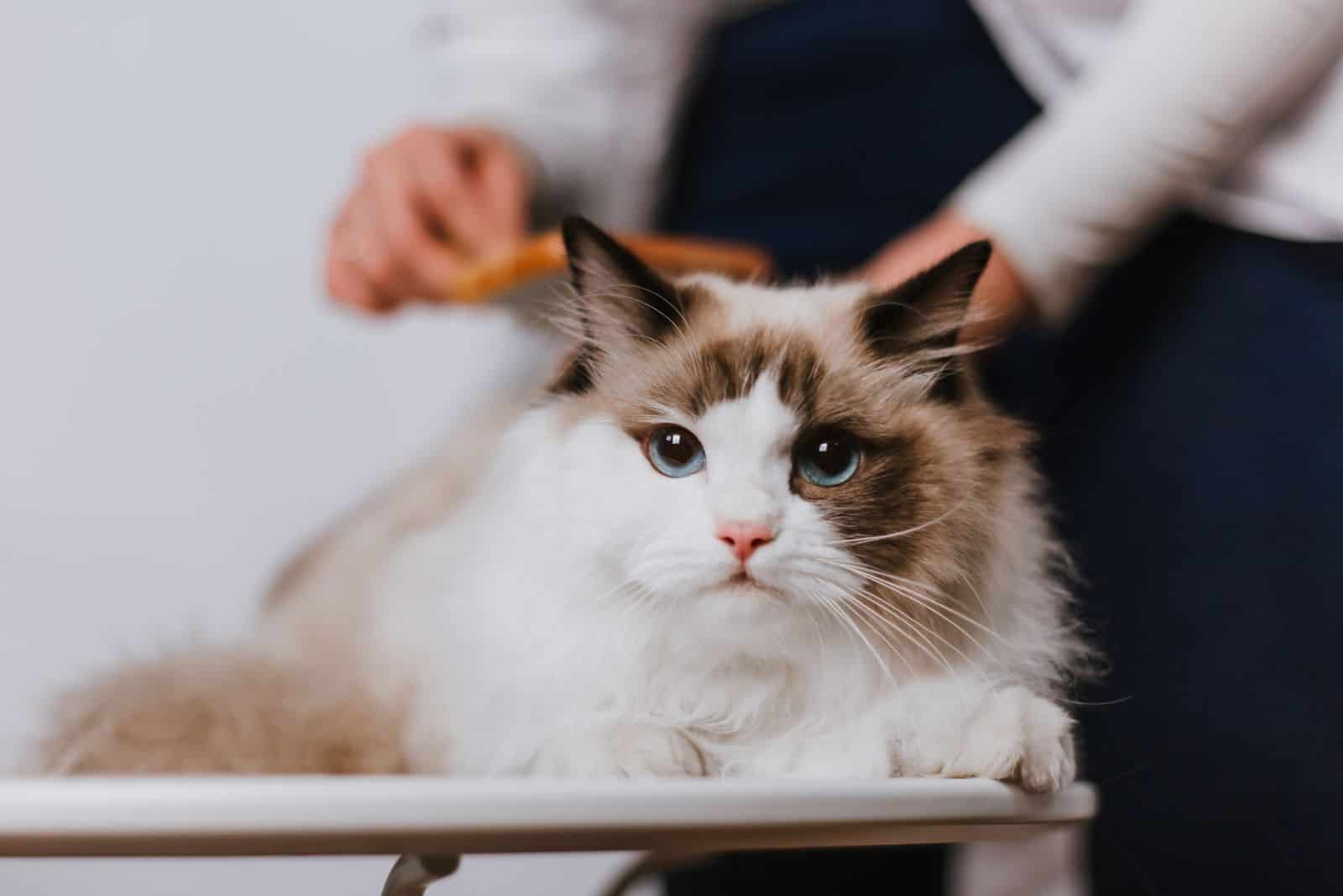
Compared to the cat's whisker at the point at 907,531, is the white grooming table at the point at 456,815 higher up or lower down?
lower down

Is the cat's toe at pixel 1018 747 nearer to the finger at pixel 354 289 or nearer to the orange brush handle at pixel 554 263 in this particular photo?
the orange brush handle at pixel 554 263

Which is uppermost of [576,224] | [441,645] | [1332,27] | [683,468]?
[1332,27]

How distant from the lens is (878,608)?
0.72 m

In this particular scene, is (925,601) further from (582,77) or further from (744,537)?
(582,77)

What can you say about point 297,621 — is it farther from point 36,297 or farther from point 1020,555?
point 36,297

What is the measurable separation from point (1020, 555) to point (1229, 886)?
0.51 m

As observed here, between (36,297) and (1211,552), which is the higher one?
(36,297)

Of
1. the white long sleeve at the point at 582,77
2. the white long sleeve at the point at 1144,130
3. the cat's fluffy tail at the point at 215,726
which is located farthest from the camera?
the white long sleeve at the point at 582,77

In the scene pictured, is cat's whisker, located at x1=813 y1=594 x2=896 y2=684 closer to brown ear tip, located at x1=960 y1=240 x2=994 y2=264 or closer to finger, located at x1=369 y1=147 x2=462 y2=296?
brown ear tip, located at x1=960 y1=240 x2=994 y2=264

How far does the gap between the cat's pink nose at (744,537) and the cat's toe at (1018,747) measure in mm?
196

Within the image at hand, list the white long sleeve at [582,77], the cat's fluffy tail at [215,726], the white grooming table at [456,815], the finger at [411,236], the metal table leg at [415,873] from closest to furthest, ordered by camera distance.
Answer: the white grooming table at [456,815] < the metal table leg at [415,873] < the cat's fluffy tail at [215,726] < the finger at [411,236] < the white long sleeve at [582,77]

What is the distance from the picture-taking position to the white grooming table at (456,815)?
473mm

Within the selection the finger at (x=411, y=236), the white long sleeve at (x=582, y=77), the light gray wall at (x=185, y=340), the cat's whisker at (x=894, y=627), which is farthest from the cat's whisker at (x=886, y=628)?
the light gray wall at (x=185, y=340)

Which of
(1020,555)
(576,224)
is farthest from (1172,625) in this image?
(576,224)
